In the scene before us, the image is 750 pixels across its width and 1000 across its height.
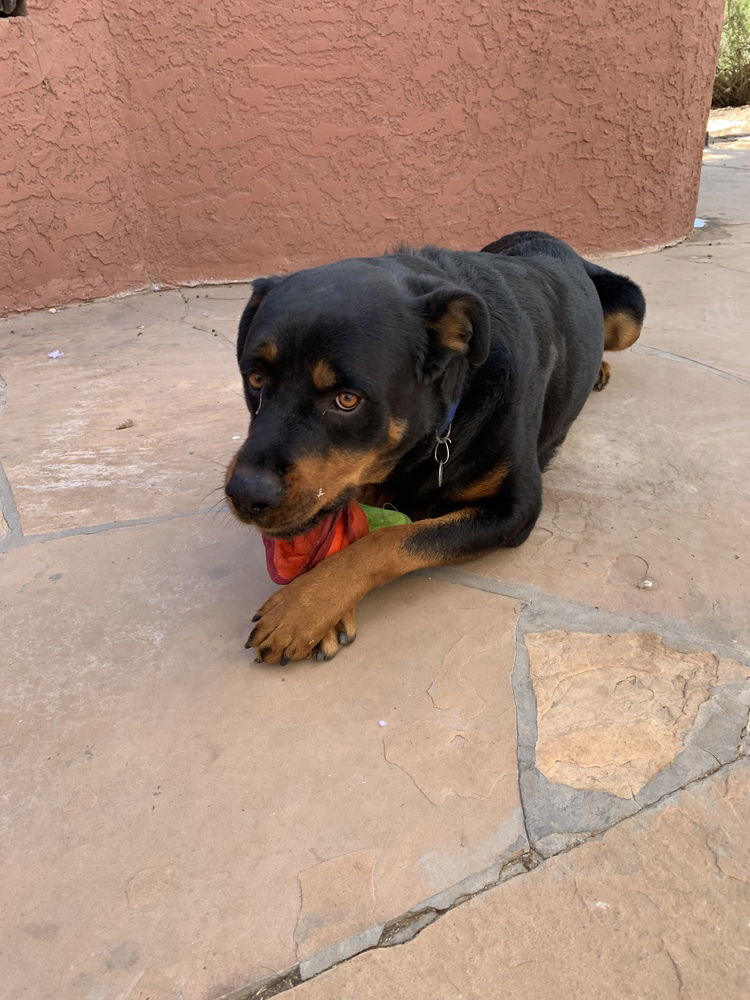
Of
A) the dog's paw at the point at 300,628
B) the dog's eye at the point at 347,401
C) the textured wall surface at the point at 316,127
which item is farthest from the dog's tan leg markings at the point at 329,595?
the textured wall surface at the point at 316,127

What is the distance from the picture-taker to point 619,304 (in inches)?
165

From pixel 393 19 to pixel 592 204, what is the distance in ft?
6.75

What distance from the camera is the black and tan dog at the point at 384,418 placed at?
2.12 meters

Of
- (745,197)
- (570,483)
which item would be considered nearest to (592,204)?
(745,197)

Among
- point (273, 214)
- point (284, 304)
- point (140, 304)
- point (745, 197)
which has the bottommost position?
point (745, 197)

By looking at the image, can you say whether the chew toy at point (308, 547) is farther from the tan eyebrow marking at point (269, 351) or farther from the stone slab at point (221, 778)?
the tan eyebrow marking at point (269, 351)

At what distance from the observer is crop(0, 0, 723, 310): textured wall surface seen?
5.13 meters

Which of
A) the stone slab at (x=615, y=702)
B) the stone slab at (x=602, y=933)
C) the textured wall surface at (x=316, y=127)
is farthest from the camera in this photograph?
the textured wall surface at (x=316, y=127)

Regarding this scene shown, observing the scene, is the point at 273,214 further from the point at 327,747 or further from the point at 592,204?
the point at 327,747

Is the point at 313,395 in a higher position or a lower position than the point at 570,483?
higher

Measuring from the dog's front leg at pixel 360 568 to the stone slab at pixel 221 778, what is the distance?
71 millimetres

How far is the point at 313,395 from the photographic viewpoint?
2.15 meters

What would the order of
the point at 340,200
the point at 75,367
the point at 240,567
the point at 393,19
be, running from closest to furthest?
the point at 240,567 < the point at 75,367 < the point at 393,19 < the point at 340,200

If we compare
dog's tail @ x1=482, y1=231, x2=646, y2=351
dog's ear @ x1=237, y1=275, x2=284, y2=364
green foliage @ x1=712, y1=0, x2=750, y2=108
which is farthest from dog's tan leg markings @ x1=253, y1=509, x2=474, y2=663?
green foliage @ x1=712, y1=0, x2=750, y2=108
